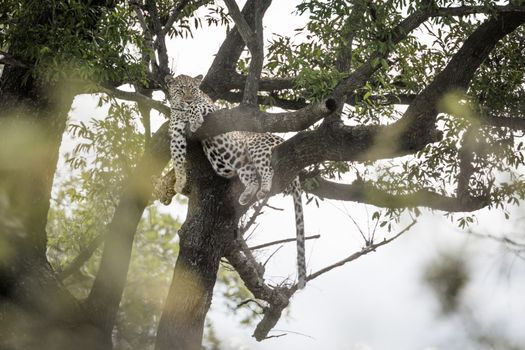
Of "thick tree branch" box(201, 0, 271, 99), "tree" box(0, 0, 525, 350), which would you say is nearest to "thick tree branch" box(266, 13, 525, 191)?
"tree" box(0, 0, 525, 350)

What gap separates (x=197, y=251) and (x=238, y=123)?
4.32 ft

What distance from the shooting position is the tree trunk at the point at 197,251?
7.34 m

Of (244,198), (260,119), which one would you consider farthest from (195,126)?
(260,119)

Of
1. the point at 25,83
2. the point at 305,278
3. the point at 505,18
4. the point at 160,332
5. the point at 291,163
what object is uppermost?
the point at 505,18

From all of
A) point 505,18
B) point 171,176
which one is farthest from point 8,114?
point 505,18

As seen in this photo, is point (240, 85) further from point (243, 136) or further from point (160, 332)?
point (160, 332)

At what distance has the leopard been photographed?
7.31 m

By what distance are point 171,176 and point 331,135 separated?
1.96m

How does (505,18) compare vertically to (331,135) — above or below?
above

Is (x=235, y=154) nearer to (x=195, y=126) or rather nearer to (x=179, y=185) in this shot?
(x=195, y=126)

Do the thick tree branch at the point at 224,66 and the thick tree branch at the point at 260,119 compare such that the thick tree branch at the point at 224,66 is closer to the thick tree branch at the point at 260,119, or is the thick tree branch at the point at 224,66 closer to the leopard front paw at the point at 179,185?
the leopard front paw at the point at 179,185

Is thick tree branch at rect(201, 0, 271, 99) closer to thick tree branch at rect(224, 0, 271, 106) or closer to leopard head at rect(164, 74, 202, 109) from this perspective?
leopard head at rect(164, 74, 202, 109)

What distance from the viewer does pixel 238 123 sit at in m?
6.86

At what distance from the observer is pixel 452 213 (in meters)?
9.37
